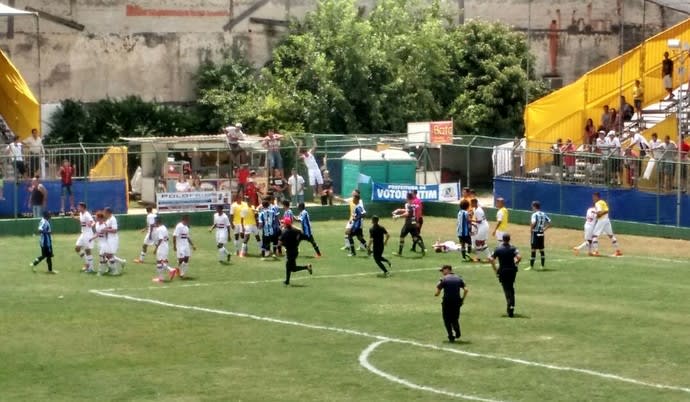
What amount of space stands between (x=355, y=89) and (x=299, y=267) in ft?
85.4

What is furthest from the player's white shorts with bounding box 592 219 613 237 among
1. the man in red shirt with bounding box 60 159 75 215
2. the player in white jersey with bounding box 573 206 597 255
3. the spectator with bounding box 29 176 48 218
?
the spectator with bounding box 29 176 48 218

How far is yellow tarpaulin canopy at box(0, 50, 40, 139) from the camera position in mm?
56469

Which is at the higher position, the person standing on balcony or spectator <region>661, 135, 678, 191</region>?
the person standing on balcony

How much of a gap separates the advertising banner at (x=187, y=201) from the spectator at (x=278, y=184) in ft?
6.14

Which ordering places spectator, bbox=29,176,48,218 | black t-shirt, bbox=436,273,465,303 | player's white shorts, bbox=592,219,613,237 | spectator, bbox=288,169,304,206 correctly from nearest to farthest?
black t-shirt, bbox=436,273,465,303 → player's white shorts, bbox=592,219,613,237 → spectator, bbox=29,176,48,218 → spectator, bbox=288,169,304,206

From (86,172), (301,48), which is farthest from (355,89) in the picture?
(86,172)

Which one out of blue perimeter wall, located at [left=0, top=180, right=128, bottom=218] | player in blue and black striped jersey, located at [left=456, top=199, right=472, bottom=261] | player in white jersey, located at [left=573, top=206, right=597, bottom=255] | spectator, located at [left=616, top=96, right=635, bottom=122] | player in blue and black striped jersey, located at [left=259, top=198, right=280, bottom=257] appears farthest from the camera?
spectator, located at [left=616, top=96, right=635, bottom=122]

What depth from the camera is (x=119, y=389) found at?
86.1ft

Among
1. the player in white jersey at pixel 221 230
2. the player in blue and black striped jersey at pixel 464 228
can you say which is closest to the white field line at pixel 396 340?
the player in white jersey at pixel 221 230

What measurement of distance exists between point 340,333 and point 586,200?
22.2 meters

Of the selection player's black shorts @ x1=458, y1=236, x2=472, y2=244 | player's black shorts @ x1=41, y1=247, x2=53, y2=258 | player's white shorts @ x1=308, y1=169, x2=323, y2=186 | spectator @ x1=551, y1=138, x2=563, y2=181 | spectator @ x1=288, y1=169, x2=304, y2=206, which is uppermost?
spectator @ x1=551, y1=138, x2=563, y2=181

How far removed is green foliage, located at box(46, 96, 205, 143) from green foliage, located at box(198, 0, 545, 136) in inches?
71.5

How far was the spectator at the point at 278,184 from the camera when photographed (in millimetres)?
54938

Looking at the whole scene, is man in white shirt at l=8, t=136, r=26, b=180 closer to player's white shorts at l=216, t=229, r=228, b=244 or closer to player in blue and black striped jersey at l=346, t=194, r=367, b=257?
player's white shorts at l=216, t=229, r=228, b=244
